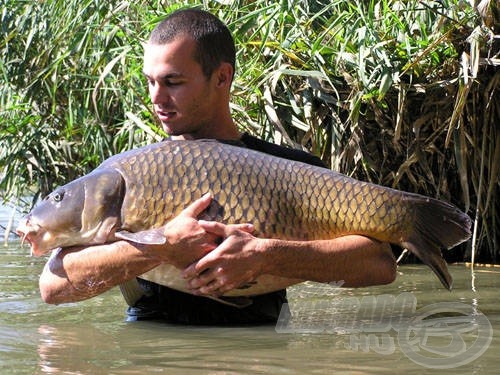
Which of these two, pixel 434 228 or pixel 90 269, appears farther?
pixel 434 228

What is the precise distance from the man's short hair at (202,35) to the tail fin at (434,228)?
27.6 inches

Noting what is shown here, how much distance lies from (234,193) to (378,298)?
1497mm

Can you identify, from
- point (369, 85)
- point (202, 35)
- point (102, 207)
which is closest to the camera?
point (102, 207)

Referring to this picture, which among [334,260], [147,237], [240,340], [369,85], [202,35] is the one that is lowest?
[240,340]

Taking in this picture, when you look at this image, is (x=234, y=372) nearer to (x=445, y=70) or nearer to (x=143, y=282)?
(x=143, y=282)

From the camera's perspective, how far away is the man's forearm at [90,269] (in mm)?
2859

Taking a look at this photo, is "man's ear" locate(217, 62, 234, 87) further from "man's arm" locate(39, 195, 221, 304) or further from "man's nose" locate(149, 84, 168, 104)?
"man's arm" locate(39, 195, 221, 304)

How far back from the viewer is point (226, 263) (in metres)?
2.79

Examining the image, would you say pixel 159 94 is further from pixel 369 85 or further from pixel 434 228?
pixel 369 85

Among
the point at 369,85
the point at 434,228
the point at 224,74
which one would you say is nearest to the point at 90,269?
the point at 224,74

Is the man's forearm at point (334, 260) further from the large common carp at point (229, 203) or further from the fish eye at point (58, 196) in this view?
the fish eye at point (58, 196)

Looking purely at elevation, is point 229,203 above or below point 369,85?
below

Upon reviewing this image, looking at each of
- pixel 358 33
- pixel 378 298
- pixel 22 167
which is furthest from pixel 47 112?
pixel 378 298

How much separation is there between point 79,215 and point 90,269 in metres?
0.14
